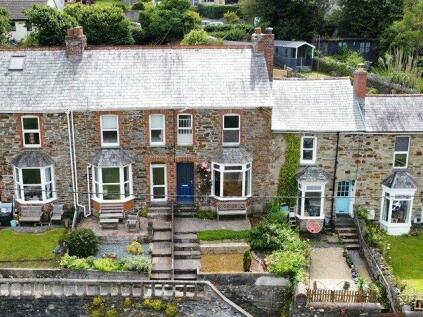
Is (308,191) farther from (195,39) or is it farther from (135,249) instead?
(195,39)

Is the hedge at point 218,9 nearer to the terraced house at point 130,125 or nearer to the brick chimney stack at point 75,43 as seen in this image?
the brick chimney stack at point 75,43

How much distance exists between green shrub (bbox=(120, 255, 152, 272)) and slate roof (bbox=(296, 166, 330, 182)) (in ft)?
30.9

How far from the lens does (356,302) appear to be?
2525 centimetres

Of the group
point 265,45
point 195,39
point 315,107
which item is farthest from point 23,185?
point 195,39

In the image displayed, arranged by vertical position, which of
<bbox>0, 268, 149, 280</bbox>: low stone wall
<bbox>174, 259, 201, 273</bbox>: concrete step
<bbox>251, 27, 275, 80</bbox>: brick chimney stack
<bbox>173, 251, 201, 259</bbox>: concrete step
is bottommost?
<bbox>174, 259, 201, 273</bbox>: concrete step

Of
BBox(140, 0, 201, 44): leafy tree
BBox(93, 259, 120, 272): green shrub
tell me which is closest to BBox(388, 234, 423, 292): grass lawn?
BBox(93, 259, 120, 272): green shrub

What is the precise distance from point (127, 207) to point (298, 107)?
10.3 m

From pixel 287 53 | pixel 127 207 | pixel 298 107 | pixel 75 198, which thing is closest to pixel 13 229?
pixel 75 198

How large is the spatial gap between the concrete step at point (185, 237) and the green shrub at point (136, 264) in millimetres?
2979

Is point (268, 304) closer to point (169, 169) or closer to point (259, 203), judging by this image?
point (259, 203)

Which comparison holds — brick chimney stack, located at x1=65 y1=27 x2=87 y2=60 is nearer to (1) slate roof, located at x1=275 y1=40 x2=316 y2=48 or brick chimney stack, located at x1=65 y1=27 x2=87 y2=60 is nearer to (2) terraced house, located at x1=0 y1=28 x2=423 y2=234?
(2) terraced house, located at x1=0 y1=28 x2=423 y2=234

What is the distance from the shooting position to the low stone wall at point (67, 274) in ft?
85.6

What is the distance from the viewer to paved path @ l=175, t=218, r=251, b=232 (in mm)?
30391

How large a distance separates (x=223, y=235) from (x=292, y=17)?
50.1 m
